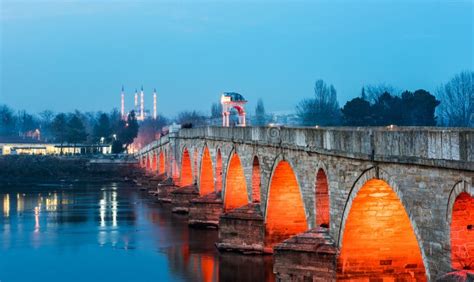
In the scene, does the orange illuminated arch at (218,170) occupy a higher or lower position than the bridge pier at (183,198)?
higher

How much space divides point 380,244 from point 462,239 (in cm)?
561

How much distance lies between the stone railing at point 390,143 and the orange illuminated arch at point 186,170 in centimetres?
2384

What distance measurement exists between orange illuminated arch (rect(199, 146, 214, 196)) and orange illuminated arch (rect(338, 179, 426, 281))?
73.3ft

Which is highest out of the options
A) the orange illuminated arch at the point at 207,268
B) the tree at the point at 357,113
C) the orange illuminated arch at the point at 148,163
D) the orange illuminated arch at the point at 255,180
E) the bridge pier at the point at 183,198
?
the tree at the point at 357,113

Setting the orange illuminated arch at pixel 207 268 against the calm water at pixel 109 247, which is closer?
the orange illuminated arch at pixel 207 268

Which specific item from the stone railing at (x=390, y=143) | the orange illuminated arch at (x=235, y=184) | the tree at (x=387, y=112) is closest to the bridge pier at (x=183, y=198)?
the orange illuminated arch at (x=235, y=184)

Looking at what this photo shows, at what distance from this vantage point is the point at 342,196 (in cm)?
1811

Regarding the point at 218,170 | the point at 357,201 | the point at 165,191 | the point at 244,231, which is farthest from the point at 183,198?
the point at 357,201

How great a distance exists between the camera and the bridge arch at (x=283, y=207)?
25.5m

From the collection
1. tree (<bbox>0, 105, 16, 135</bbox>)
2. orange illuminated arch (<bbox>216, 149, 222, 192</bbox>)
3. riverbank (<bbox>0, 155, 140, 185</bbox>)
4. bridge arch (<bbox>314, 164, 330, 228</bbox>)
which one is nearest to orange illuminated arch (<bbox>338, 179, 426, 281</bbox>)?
bridge arch (<bbox>314, 164, 330, 228</bbox>)

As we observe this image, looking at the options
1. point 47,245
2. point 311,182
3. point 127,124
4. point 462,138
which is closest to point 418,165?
point 462,138

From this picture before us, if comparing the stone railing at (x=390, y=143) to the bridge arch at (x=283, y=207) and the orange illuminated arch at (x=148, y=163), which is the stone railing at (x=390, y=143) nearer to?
the bridge arch at (x=283, y=207)

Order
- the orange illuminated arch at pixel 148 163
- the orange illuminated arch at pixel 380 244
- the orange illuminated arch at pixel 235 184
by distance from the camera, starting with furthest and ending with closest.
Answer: the orange illuminated arch at pixel 148 163, the orange illuminated arch at pixel 235 184, the orange illuminated arch at pixel 380 244

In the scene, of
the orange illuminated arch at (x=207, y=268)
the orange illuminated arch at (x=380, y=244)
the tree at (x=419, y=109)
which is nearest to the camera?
the orange illuminated arch at (x=380, y=244)
